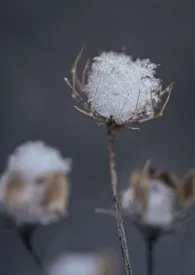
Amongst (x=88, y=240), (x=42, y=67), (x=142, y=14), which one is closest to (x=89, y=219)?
(x=88, y=240)

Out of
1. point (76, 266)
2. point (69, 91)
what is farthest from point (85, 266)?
point (69, 91)

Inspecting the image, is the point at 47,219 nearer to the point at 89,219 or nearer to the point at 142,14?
the point at 89,219

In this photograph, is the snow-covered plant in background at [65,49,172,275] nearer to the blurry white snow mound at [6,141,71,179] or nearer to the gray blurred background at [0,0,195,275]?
the blurry white snow mound at [6,141,71,179]

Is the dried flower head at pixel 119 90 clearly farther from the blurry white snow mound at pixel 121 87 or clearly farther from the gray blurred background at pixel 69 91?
the gray blurred background at pixel 69 91

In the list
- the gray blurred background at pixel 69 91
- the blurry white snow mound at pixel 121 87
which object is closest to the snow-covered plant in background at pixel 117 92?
the blurry white snow mound at pixel 121 87

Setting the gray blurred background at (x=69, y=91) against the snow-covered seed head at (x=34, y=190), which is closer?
the snow-covered seed head at (x=34, y=190)

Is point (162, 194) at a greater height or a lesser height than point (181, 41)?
lesser
